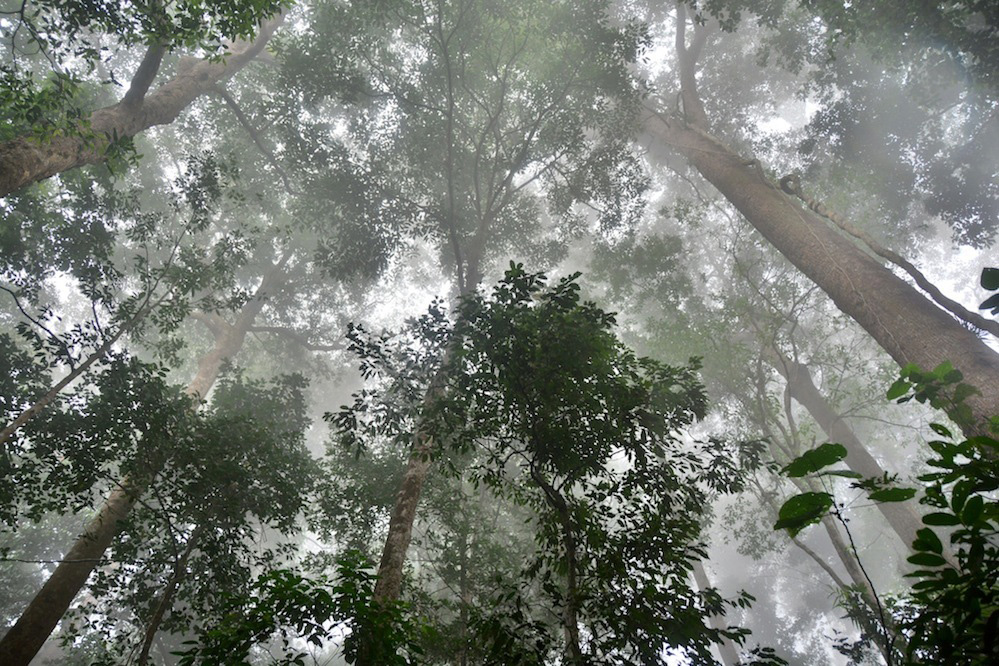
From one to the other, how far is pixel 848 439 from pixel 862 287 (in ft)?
31.6

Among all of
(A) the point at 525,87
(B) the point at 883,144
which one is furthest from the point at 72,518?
(B) the point at 883,144

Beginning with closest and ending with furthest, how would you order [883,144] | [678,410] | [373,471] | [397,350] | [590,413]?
[590,413], [678,410], [397,350], [373,471], [883,144]

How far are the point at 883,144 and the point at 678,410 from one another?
14681 mm

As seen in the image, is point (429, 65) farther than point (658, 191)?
No

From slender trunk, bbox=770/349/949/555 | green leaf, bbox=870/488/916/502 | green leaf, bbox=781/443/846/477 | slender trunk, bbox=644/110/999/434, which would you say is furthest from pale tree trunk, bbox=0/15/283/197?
slender trunk, bbox=770/349/949/555

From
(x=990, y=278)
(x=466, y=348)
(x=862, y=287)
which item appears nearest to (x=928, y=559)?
(x=990, y=278)

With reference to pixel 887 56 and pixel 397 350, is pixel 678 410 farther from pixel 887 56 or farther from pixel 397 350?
pixel 887 56

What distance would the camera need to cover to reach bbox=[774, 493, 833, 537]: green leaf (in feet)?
4.65

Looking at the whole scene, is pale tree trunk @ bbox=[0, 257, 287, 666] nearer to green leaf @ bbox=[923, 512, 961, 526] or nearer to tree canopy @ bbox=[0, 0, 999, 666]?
tree canopy @ bbox=[0, 0, 999, 666]

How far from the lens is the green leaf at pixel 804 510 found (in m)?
1.42

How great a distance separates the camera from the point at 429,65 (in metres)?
12.1

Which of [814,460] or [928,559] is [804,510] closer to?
[814,460]

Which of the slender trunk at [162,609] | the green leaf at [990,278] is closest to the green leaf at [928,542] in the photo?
the green leaf at [990,278]

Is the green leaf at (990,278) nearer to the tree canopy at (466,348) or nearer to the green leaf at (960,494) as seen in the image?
the tree canopy at (466,348)
